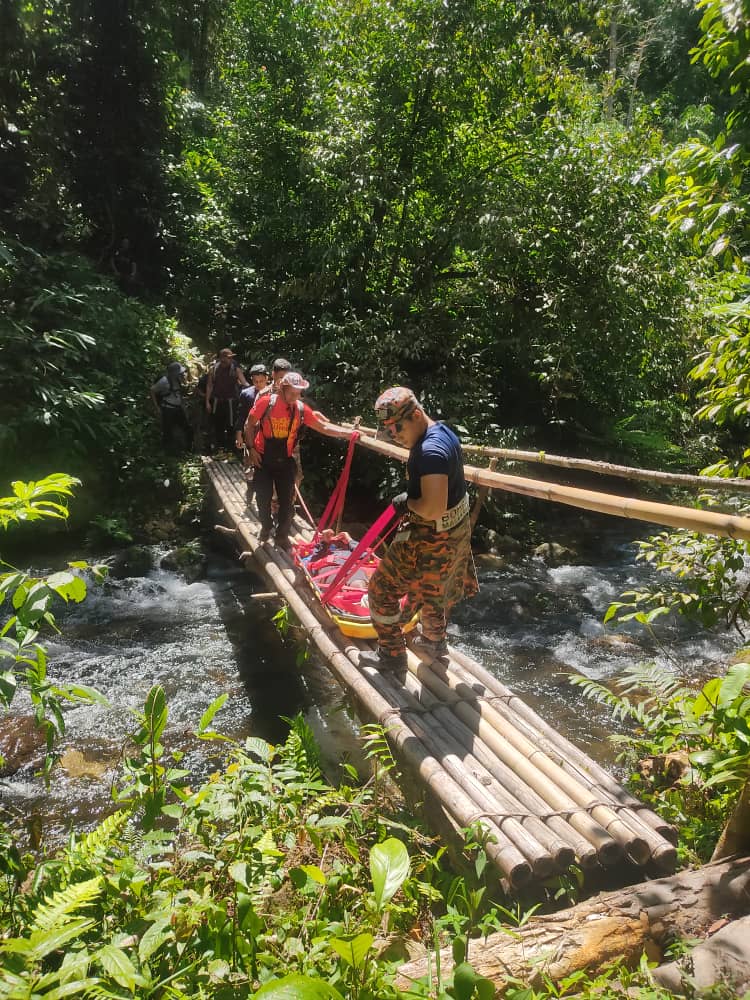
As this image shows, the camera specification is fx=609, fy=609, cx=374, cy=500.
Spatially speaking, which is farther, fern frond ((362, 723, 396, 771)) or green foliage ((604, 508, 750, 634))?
green foliage ((604, 508, 750, 634))

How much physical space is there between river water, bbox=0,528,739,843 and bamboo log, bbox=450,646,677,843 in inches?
56.5

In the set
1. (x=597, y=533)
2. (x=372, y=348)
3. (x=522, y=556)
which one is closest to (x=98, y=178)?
(x=372, y=348)

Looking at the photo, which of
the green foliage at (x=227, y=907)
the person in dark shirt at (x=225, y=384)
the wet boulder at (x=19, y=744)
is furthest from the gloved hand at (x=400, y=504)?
the person in dark shirt at (x=225, y=384)

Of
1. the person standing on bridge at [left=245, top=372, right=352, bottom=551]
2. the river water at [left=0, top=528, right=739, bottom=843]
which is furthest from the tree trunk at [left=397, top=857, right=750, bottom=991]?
the person standing on bridge at [left=245, top=372, right=352, bottom=551]

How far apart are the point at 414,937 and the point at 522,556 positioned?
7.55 meters

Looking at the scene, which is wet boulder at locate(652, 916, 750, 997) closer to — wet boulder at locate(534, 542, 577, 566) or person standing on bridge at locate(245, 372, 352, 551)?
person standing on bridge at locate(245, 372, 352, 551)

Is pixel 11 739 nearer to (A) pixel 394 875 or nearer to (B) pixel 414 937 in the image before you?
(B) pixel 414 937

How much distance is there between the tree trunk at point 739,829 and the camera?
7.19 ft

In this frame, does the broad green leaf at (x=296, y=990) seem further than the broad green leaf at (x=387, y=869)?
No

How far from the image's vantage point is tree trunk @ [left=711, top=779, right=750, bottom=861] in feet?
7.19

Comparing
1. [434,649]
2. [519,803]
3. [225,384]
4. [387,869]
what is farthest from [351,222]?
[387,869]

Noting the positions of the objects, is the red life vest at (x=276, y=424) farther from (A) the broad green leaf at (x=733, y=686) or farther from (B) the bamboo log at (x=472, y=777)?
(A) the broad green leaf at (x=733, y=686)

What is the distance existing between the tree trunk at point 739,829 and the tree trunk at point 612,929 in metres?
0.08

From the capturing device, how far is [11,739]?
470 centimetres
